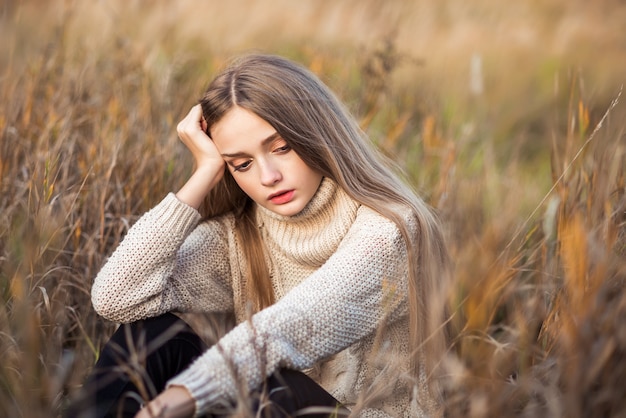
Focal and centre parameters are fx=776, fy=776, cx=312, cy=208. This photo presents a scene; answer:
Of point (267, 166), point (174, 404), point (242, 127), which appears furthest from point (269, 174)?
point (174, 404)

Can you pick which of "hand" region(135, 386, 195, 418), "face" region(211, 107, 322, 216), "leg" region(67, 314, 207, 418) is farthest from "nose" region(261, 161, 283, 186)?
"hand" region(135, 386, 195, 418)

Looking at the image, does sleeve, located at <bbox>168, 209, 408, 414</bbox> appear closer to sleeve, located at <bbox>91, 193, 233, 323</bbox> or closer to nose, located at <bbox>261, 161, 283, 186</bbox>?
nose, located at <bbox>261, 161, 283, 186</bbox>

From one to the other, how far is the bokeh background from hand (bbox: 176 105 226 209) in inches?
11.4

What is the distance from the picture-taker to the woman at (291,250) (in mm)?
1783

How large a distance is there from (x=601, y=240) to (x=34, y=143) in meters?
2.11

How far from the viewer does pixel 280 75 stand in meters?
2.16

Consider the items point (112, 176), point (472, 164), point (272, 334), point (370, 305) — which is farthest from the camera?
point (472, 164)

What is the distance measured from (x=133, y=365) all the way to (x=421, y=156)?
2.20 m

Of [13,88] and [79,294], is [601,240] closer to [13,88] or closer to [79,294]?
[79,294]

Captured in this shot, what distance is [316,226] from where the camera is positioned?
Answer: 2.20m

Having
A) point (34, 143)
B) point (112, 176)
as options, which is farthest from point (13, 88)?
point (112, 176)

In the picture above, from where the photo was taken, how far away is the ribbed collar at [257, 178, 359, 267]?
83.0 inches

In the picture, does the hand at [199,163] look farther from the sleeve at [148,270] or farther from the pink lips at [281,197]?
the pink lips at [281,197]

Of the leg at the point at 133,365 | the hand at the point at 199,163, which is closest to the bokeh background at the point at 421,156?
the leg at the point at 133,365
